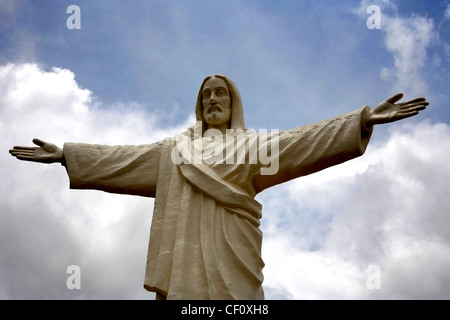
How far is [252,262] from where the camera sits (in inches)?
320

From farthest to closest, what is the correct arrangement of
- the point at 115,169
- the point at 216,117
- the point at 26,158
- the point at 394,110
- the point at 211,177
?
the point at 216,117, the point at 26,158, the point at 115,169, the point at 211,177, the point at 394,110

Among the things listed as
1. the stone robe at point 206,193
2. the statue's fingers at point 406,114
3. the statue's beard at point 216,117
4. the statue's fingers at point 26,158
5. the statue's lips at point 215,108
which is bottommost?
the stone robe at point 206,193

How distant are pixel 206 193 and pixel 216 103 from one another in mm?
1910

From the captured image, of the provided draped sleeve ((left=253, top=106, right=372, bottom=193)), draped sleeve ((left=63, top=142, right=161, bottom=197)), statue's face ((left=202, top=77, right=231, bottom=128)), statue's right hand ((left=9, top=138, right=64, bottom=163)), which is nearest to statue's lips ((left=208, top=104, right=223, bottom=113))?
statue's face ((left=202, top=77, right=231, bottom=128))

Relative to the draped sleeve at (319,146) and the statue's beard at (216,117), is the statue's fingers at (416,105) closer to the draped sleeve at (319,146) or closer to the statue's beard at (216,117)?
the draped sleeve at (319,146)

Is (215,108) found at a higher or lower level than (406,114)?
higher

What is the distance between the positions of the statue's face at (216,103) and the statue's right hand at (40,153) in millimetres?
2359

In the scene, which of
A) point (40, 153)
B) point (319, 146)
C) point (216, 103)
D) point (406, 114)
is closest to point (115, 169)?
point (40, 153)

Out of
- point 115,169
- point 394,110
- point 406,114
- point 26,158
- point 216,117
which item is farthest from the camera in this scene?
point 216,117

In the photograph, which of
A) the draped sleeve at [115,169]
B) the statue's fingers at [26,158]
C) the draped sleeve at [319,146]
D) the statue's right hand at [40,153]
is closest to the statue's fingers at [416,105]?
the draped sleeve at [319,146]

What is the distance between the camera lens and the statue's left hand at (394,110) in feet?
27.2

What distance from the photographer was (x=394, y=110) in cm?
839

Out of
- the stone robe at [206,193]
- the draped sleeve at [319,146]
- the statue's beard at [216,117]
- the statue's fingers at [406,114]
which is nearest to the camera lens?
the stone robe at [206,193]

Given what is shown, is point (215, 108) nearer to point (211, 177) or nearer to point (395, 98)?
point (211, 177)
